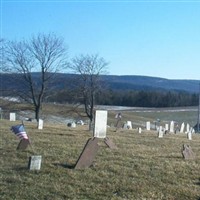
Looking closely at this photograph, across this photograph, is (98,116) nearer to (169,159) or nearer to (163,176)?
(169,159)

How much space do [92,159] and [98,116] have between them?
386 centimetres

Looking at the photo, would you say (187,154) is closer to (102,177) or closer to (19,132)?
(102,177)

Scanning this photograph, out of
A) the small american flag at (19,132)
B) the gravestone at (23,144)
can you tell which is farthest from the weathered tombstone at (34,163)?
the small american flag at (19,132)

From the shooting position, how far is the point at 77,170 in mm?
10133

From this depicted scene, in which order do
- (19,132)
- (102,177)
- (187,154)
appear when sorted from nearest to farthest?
(102,177)
(187,154)
(19,132)

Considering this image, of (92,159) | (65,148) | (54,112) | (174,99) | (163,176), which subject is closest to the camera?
(163,176)

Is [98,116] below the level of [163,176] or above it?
above

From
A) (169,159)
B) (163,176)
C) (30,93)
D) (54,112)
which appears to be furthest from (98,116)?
(54,112)

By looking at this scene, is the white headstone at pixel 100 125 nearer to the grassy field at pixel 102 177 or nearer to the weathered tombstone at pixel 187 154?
the grassy field at pixel 102 177

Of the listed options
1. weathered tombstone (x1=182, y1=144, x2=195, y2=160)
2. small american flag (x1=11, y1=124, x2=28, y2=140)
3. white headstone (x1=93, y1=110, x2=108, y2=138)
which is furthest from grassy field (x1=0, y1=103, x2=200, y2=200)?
white headstone (x1=93, y1=110, x2=108, y2=138)

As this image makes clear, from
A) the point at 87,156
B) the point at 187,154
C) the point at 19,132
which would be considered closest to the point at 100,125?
the point at 19,132

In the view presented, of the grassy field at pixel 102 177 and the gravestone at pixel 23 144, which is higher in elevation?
the gravestone at pixel 23 144

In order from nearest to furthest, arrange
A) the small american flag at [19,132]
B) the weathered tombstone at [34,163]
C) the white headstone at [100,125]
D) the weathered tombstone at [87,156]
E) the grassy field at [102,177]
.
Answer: the grassy field at [102,177] < the weathered tombstone at [34,163] < the weathered tombstone at [87,156] < the small american flag at [19,132] < the white headstone at [100,125]

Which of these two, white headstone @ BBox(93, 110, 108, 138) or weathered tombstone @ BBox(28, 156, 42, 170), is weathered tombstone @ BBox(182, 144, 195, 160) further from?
weathered tombstone @ BBox(28, 156, 42, 170)
